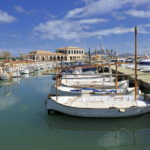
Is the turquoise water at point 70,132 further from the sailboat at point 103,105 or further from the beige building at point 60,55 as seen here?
the beige building at point 60,55

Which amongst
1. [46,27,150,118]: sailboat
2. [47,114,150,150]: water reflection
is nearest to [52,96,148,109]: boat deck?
[46,27,150,118]: sailboat

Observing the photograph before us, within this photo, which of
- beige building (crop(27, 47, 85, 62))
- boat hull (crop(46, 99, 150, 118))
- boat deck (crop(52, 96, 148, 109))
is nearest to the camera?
boat hull (crop(46, 99, 150, 118))

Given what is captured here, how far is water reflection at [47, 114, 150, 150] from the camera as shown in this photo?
39.0 ft

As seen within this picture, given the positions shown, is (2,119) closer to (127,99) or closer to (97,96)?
(97,96)

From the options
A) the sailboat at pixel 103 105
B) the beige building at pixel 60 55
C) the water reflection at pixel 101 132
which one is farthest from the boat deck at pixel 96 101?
the beige building at pixel 60 55

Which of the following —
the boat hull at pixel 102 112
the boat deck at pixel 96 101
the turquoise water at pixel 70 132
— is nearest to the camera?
the turquoise water at pixel 70 132

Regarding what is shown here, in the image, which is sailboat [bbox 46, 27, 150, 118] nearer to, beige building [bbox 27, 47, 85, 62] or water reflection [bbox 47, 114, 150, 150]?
water reflection [bbox 47, 114, 150, 150]

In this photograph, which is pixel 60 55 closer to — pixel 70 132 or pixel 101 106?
pixel 101 106

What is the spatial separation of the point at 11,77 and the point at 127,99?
3583 centimetres

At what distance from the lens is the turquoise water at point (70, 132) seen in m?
11.8

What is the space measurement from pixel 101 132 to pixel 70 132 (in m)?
2.23

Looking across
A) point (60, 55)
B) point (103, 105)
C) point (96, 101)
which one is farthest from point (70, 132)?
point (60, 55)

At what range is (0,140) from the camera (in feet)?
41.3

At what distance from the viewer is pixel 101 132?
13.8 metres
